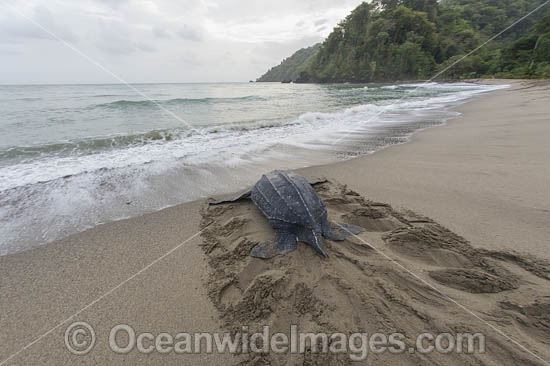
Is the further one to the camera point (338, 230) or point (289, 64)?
point (289, 64)

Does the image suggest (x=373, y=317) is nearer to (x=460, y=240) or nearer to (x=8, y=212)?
(x=460, y=240)

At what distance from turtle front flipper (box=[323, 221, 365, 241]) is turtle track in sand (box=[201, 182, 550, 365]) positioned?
0.23 ft

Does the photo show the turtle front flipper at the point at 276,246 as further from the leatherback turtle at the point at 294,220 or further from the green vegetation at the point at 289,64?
the green vegetation at the point at 289,64

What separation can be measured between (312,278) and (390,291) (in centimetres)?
57

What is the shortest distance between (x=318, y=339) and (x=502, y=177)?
145 inches

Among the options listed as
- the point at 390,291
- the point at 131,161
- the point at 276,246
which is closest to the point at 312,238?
the point at 276,246

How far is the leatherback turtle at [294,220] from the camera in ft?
6.66

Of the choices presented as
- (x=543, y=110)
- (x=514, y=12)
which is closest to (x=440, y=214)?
(x=543, y=110)

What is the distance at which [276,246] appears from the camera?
2053 mm

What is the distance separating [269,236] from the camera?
7.35 feet

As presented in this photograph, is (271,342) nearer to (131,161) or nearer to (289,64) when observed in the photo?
(131,161)

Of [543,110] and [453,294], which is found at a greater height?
[543,110]

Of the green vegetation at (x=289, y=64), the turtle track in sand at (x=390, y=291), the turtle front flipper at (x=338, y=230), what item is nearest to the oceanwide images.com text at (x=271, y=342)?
the turtle track in sand at (x=390, y=291)

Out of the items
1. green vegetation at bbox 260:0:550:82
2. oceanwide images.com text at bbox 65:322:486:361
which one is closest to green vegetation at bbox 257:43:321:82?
green vegetation at bbox 260:0:550:82
